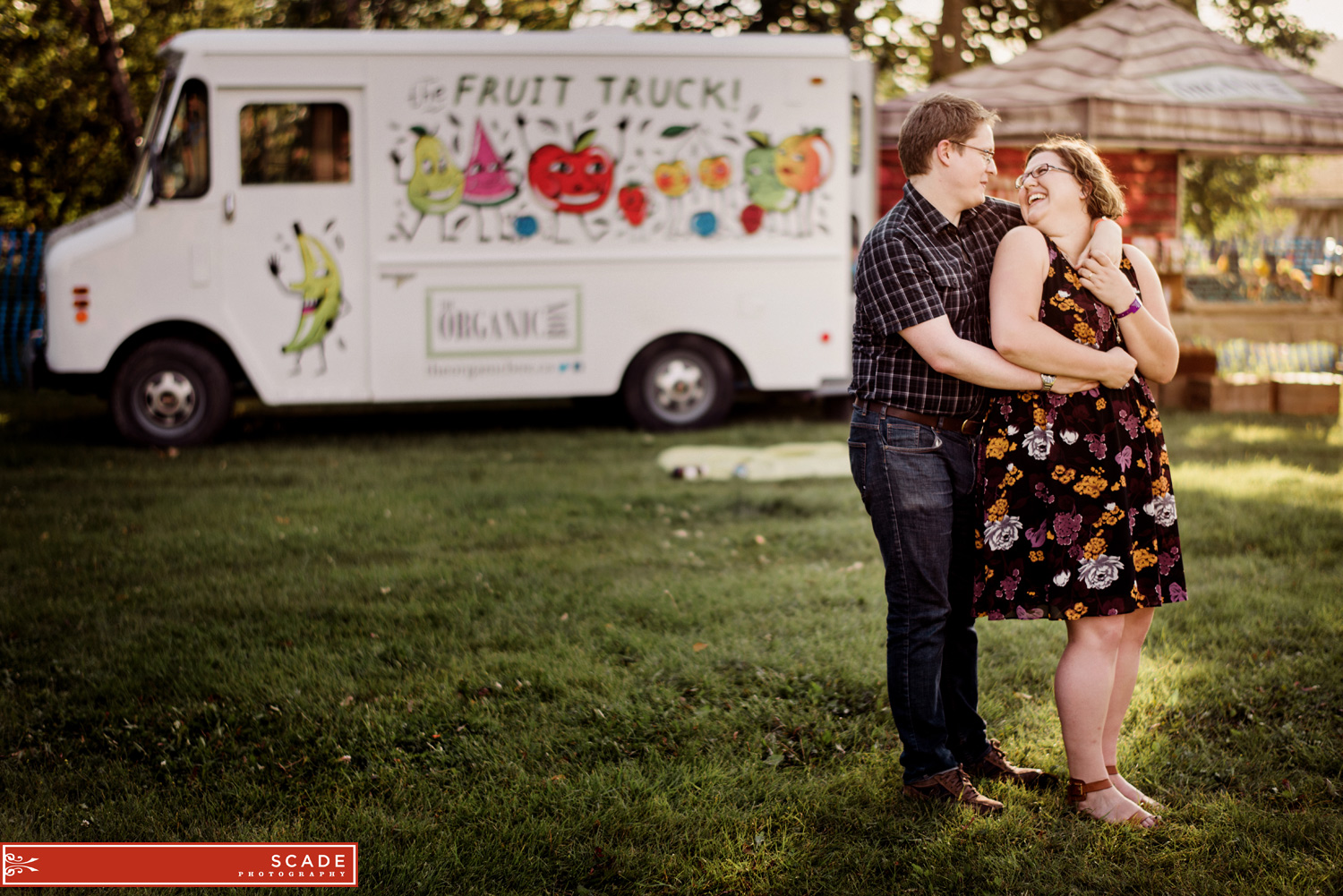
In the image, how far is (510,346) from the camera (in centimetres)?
942

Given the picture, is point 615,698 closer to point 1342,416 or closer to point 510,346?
point 510,346

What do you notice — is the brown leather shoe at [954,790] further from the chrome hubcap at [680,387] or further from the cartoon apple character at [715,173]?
the cartoon apple character at [715,173]

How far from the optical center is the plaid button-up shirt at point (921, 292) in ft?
9.61

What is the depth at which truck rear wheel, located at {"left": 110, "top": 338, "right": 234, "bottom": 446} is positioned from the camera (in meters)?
9.12

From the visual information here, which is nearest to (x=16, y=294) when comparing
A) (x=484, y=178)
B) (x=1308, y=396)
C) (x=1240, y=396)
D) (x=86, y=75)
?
(x=86, y=75)

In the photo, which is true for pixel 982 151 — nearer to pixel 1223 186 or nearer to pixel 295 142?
pixel 295 142

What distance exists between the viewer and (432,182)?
30.4 ft

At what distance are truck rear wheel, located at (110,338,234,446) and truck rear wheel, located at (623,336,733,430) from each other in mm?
3266

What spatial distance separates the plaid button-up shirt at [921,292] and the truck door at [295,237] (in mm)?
6877

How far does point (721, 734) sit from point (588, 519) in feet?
9.85

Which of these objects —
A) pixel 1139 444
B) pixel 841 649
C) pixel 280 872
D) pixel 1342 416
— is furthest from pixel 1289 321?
pixel 280 872

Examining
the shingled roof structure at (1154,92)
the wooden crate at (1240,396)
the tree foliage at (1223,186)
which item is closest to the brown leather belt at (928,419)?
the shingled roof structure at (1154,92)

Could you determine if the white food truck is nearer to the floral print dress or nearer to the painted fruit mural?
the painted fruit mural

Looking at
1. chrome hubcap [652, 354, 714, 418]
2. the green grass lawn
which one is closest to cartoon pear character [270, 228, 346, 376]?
the green grass lawn
